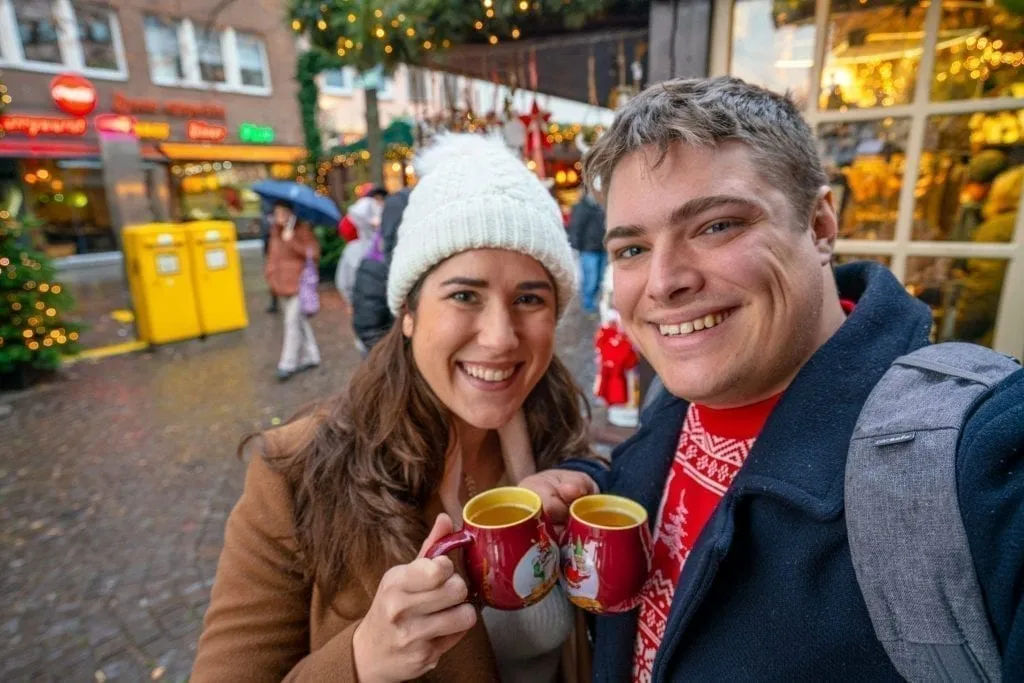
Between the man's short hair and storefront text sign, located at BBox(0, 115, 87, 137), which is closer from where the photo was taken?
the man's short hair

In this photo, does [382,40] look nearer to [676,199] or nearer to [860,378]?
[676,199]

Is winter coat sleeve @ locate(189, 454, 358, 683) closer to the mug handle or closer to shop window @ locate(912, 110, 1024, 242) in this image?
the mug handle

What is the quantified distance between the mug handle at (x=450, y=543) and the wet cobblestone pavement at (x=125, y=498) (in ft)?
7.65

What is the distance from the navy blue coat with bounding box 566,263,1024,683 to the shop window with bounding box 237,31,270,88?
23.1 meters

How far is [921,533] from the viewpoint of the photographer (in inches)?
31.1

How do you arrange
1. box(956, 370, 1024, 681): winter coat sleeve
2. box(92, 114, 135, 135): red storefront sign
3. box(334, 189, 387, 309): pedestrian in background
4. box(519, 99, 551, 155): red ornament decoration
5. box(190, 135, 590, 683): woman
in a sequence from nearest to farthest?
1. box(956, 370, 1024, 681): winter coat sleeve
2. box(190, 135, 590, 683): woman
3. box(519, 99, 551, 155): red ornament decoration
4. box(334, 189, 387, 309): pedestrian in background
5. box(92, 114, 135, 135): red storefront sign

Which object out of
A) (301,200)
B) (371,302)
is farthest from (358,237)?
(371,302)

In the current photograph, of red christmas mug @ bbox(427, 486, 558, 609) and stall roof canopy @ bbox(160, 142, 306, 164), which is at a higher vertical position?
stall roof canopy @ bbox(160, 142, 306, 164)

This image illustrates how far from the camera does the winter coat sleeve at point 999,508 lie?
2.37 ft

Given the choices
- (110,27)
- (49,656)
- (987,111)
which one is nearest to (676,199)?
(987,111)

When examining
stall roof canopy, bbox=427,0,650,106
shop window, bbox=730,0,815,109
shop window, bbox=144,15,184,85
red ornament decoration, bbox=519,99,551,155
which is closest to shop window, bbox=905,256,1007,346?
shop window, bbox=730,0,815,109

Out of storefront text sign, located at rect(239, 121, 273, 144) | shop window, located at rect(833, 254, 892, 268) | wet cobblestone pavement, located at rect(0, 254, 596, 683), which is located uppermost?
storefront text sign, located at rect(239, 121, 273, 144)

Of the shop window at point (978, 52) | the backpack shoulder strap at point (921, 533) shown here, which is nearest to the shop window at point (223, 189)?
the shop window at point (978, 52)

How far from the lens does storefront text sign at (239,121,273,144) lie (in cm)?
1950
